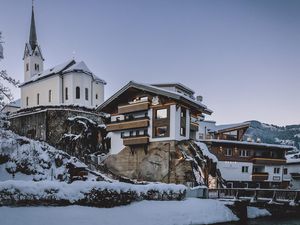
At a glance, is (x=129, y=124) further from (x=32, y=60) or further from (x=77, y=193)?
(x=32, y=60)

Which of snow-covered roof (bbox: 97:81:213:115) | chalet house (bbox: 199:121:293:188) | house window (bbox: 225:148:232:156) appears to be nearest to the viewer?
snow-covered roof (bbox: 97:81:213:115)

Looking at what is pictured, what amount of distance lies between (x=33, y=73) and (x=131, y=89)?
3774cm

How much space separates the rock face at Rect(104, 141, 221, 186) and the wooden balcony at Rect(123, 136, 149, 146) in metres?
1.06

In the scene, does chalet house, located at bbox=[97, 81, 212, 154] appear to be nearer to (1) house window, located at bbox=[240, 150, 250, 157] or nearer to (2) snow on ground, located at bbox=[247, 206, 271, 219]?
(1) house window, located at bbox=[240, 150, 250, 157]

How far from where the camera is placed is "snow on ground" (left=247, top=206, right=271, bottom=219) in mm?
27281

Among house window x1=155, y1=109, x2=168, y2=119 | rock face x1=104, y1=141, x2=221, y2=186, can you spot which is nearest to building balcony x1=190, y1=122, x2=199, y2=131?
rock face x1=104, y1=141, x2=221, y2=186

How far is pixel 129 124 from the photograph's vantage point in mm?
40094

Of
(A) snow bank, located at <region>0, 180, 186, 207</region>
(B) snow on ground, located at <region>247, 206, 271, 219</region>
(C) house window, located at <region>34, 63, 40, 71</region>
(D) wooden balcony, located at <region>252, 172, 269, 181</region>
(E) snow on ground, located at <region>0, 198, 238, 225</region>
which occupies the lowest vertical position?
(B) snow on ground, located at <region>247, 206, 271, 219</region>

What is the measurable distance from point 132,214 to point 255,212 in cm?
1534

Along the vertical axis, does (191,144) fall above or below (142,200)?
above

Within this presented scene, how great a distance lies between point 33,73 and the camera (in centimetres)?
6750

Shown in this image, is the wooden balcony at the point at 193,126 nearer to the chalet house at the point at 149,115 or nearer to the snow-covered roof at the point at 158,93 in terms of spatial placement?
the chalet house at the point at 149,115

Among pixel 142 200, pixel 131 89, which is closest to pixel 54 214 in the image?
pixel 142 200

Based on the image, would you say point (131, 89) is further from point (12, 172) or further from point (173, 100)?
point (12, 172)
